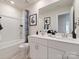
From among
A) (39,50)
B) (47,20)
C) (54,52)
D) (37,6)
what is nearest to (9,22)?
(37,6)

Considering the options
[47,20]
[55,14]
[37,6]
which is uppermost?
[37,6]

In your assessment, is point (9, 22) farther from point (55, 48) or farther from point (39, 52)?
point (55, 48)

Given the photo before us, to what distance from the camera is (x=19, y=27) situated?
161 inches

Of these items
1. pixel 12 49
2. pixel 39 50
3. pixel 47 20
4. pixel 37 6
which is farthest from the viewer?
pixel 12 49

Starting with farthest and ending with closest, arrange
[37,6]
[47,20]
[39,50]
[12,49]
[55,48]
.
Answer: [12,49] < [37,6] < [47,20] < [39,50] < [55,48]

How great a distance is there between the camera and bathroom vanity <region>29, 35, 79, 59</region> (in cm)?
125

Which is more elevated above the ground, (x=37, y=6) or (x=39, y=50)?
(x=37, y=6)

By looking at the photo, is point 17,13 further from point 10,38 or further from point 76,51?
point 76,51

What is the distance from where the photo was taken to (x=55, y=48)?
1.61m

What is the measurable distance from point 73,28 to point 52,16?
2.61 ft

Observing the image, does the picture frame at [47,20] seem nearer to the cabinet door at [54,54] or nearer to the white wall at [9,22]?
the cabinet door at [54,54]

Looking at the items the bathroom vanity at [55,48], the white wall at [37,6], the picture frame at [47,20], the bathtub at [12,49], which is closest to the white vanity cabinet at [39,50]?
the bathroom vanity at [55,48]

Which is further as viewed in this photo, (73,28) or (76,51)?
(73,28)

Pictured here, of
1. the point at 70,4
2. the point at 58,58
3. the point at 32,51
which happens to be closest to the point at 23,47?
the point at 32,51
